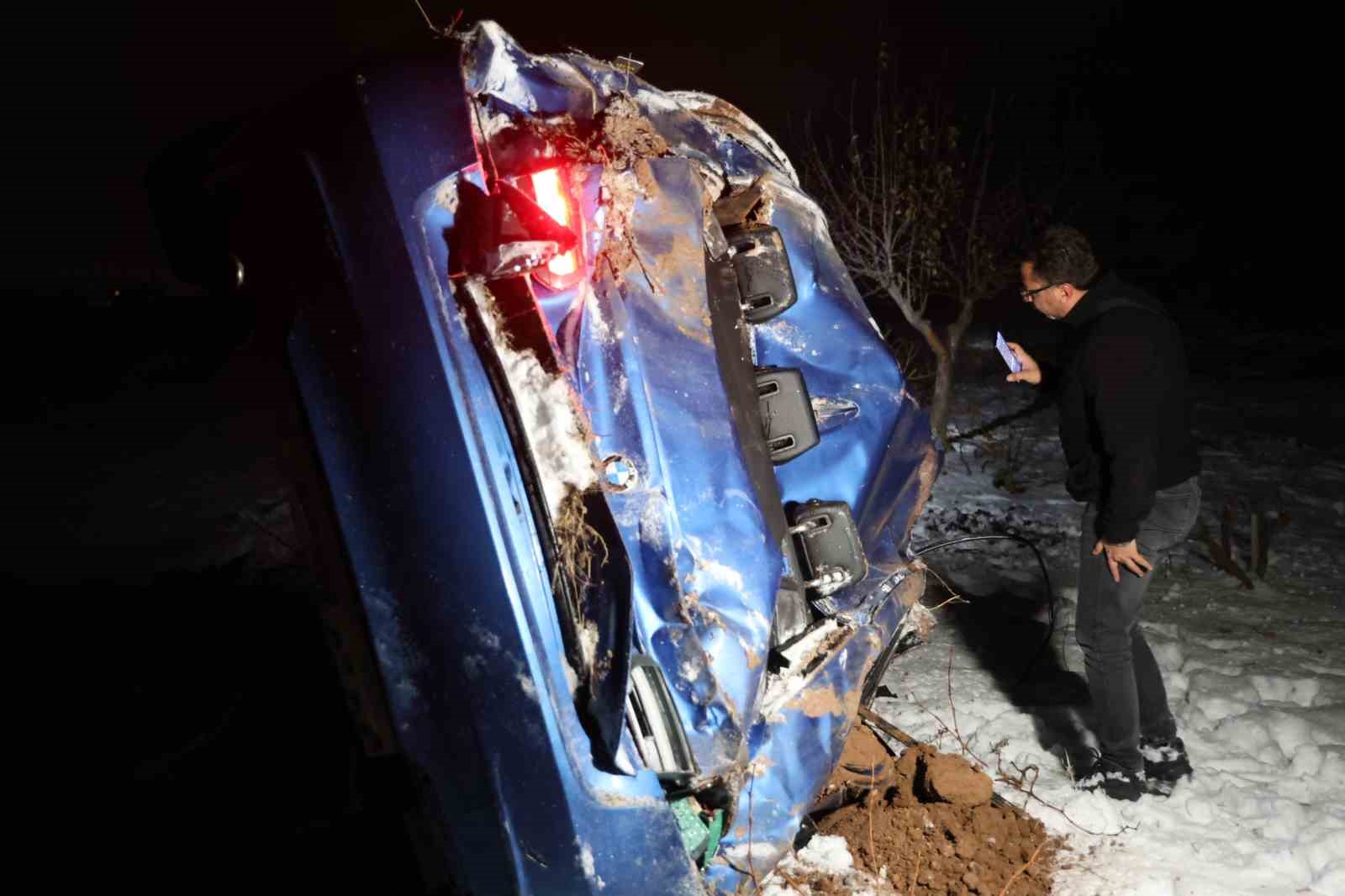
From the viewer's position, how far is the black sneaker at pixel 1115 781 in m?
3.21

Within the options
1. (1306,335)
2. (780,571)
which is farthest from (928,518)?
(1306,335)

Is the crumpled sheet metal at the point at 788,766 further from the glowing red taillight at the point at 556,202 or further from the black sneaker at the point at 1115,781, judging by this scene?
the black sneaker at the point at 1115,781

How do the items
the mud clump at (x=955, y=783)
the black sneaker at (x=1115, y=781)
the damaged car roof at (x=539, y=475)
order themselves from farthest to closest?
the black sneaker at (x=1115, y=781) → the mud clump at (x=955, y=783) → the damaged car roof at (x=539, y=475)

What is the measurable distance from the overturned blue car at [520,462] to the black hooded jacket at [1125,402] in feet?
4.99

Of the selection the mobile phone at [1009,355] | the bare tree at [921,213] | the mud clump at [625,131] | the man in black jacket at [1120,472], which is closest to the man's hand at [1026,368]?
the mobile phone at [1009,355]

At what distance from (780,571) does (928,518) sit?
5.61 meters

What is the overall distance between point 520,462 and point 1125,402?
A: 2.14 meters

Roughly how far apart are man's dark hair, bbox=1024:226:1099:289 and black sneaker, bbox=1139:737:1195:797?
1.86 meters

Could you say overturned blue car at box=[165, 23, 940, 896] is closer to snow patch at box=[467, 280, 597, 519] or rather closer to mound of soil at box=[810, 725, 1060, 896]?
snow patch at box=[467, 280, 597, 519]

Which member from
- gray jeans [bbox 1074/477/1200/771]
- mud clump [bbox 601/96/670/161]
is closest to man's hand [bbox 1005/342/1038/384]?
gray jeans [bbox 1074/477/1200/771]

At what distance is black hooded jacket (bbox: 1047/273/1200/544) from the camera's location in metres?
2.83

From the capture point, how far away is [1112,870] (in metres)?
2.87

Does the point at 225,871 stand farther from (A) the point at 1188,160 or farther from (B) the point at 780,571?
(A) the point at 1188,160

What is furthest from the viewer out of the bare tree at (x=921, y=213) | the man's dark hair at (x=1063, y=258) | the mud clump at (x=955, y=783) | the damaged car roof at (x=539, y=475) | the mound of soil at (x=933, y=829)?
the bare tree at (x=921, y=213)
